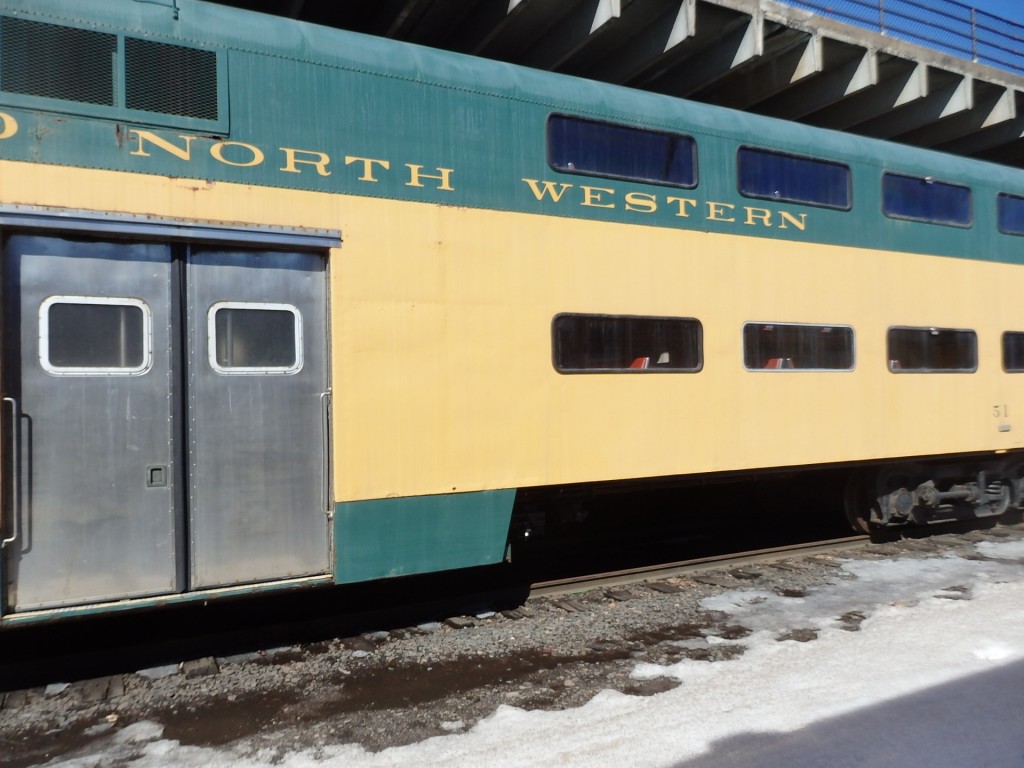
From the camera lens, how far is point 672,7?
29.4 feet

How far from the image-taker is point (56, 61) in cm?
406

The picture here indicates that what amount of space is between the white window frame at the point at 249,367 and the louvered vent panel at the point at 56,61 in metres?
1.25

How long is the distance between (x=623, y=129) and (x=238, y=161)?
2775 millimetres

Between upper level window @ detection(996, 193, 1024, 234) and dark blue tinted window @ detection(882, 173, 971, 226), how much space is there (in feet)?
1.95

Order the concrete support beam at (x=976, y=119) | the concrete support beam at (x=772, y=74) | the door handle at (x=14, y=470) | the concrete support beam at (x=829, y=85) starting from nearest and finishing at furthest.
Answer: the door handle at (x=14, y=470)
the concrete support beam at (x=772, y=74)
the concrete support beam at (x=829, y=85)
the concrete support beam at (x=976, y=119)

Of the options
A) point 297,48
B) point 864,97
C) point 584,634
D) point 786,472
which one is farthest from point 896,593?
point 864,97

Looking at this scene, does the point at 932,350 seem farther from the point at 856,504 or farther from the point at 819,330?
the point at 856,504

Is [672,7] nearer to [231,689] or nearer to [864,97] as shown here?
[864,97]

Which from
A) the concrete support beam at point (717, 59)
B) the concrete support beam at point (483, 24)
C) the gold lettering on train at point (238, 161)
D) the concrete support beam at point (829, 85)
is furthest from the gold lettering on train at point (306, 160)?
the concrete support beam at point (829, 85)

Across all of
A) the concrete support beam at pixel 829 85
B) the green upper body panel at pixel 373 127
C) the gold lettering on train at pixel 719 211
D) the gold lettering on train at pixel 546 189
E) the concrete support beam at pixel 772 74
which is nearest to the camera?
the green upper body panel at pixel 373 127

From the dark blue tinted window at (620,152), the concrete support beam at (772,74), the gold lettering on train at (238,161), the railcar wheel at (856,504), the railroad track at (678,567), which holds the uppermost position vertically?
the concrete support beam at (772,74)

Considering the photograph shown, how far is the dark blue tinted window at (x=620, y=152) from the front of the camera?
5.44 metres

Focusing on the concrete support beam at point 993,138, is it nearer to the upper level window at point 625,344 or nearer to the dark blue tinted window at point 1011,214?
the dark blue tinted window at point 1011,214

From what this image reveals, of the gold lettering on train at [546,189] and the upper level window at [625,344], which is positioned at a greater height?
the gold lettering on train at [546,189]
